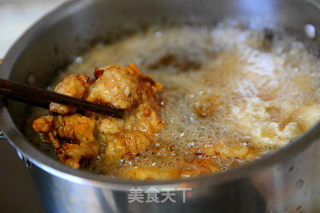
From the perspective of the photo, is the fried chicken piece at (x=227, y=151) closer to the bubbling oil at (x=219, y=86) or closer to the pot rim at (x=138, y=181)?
the bubbling oil at (x=219, y=86)

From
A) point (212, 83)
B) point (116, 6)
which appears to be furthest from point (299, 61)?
point (116, 6)

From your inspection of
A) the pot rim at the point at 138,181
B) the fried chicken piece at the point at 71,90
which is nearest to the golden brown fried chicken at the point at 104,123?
the fried chicken piece at the point at 71,90

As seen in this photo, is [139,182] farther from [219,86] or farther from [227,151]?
[219,86]

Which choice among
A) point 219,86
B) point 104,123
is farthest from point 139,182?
point 219,86

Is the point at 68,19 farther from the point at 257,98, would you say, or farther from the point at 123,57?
the point at 257,98

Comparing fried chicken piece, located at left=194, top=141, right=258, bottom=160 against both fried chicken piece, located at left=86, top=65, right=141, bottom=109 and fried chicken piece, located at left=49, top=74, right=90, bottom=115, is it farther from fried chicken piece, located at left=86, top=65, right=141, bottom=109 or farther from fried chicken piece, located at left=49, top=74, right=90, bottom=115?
fried chicken piece, located at left=49, top=74, right=90, bottom=115
